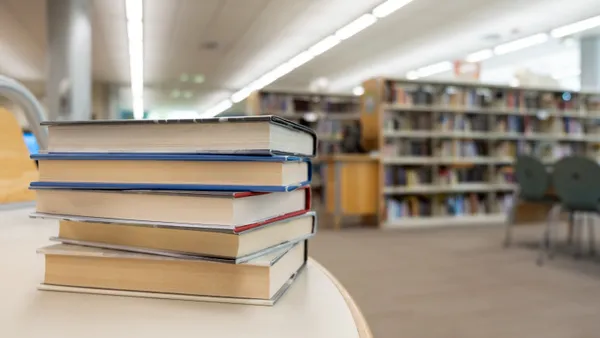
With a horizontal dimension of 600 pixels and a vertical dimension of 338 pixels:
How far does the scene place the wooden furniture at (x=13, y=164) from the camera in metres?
1.07

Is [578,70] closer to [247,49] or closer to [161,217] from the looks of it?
[247,49]

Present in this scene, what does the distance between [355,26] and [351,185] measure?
3.44 m

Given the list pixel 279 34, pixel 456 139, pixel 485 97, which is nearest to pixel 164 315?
pixel 456 139

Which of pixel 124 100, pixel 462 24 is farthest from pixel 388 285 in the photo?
pixel 124 100

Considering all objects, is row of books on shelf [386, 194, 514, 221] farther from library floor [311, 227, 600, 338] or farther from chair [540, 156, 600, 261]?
chair [540, 156, 600, 261]

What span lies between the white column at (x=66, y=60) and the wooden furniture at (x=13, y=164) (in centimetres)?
432

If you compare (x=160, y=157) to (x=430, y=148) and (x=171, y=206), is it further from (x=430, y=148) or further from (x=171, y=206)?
(x=430, y=148)

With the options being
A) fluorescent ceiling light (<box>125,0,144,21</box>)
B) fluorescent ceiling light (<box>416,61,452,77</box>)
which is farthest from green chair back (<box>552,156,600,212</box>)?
fluorescent ceiling light (<box>416,61,452,77</box>)

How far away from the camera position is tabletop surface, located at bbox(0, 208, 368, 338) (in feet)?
1.17

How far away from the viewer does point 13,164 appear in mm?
1084

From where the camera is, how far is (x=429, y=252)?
12.6ft

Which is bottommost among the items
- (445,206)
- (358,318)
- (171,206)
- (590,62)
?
(445,206)

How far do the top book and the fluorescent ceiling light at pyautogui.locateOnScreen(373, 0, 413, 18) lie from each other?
635 centimetres

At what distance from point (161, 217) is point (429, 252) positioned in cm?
369
